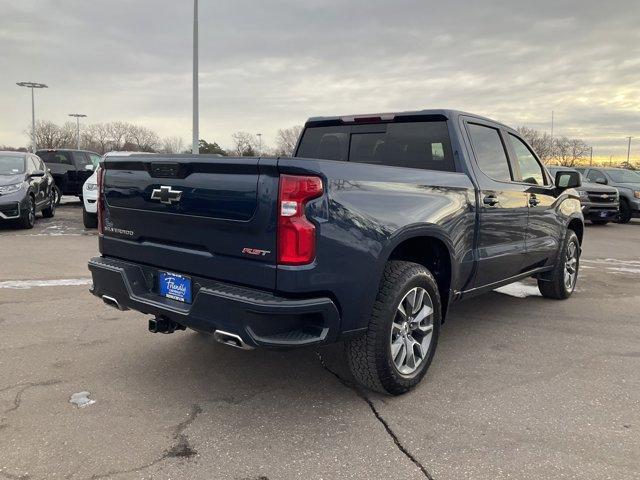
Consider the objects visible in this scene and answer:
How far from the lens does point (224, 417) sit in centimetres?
318

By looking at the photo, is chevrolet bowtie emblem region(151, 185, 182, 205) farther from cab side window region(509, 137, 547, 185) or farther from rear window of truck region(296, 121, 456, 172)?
cab side window region(509, 137, 547, 185)

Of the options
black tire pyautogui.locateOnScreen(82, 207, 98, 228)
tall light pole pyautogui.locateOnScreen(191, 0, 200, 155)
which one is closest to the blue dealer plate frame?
black tire pyautogui.locateOnScreen(82, 207, 98, 228)

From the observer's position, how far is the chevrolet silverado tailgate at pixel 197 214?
282cm

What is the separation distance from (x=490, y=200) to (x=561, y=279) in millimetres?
2245

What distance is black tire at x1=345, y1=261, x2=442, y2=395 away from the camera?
3178 millimetres

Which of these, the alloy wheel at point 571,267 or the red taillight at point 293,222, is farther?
the alloy wheel at point 571,267

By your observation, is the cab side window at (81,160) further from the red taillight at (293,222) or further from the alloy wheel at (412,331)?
the red taillight at (293,222)

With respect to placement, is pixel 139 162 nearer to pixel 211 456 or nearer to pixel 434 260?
pixel 211 456

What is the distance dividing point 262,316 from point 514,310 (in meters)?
3.79

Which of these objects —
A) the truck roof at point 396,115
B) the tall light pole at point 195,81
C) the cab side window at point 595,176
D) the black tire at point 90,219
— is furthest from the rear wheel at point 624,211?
the black tire at point 90,219

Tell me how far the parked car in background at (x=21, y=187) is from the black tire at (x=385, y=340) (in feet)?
32.4

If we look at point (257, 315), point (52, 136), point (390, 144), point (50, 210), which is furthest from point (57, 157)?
point (52, 136)

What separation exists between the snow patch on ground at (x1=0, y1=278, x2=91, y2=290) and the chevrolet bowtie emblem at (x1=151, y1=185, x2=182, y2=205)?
3.76 m

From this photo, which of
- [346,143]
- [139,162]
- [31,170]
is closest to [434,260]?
[346,143]
